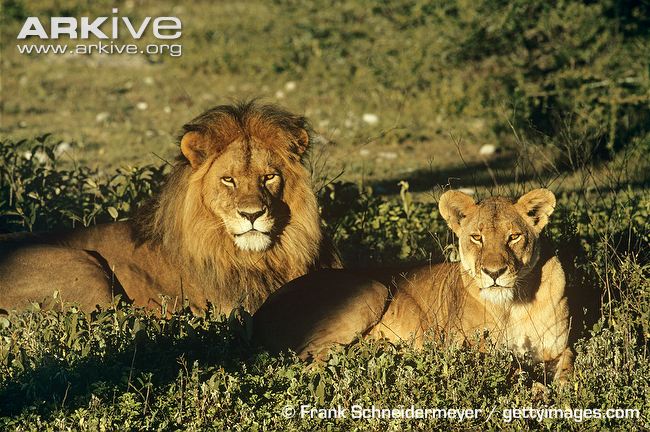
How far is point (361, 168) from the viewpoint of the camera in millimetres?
9406

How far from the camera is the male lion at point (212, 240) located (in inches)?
217

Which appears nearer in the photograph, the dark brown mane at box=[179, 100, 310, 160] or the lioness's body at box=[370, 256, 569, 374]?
the lioness's body at box=[370, 256, 569, 374]

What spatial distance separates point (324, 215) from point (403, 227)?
1.66ft

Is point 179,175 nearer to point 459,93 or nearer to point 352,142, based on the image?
point 352,142

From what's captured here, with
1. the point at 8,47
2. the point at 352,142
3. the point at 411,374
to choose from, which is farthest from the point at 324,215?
the point at 8,47

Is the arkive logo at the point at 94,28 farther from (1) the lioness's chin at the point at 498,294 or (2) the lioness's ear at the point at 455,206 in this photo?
(1) the lioness's chin at the point at 498,294

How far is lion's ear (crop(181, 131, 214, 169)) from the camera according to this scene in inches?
216

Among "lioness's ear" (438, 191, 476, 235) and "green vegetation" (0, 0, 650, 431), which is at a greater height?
"lioness's ear" (438, 191, 476, 235)

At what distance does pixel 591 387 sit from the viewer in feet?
15.6

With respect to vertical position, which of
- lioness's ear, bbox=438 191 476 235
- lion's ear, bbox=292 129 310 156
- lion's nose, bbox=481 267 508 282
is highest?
lion's ear, bbox=292 129 310 156

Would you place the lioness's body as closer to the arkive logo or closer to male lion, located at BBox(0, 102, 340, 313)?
male lion, located at BBox(0, 102, 340, 313)

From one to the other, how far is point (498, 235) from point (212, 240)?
1526mm

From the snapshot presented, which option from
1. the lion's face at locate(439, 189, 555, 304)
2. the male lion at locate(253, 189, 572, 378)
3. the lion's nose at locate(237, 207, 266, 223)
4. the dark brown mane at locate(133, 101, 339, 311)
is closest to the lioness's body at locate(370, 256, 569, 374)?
the male lion at locate(253, 189, 572, 378)

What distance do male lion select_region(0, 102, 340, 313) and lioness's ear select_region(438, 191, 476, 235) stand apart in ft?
2.61
